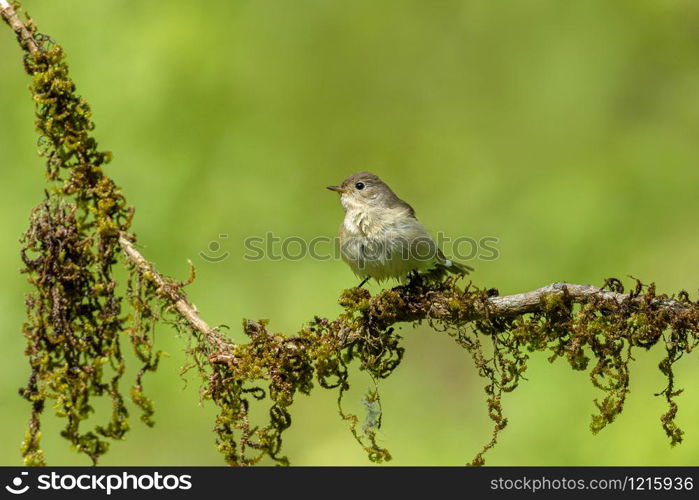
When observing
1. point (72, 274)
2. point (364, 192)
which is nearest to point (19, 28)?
point (72, 274)

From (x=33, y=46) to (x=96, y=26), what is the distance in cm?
375

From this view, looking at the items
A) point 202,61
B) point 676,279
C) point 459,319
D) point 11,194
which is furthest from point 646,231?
point 11,194

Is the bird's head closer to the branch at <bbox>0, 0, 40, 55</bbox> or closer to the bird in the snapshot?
the bird

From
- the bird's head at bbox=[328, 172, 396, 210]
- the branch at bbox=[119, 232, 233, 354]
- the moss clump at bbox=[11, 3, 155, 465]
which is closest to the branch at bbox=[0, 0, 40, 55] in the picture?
the moss clump at bbox=[11, 3, 155, 465]

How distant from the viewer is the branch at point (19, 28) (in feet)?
9.95

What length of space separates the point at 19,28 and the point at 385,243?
2524 mm

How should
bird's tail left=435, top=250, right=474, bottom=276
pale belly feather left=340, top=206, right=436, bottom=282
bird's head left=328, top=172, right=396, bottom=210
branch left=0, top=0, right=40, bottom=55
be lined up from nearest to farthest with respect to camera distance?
branch left=0, top=0, right=40, bottom=55 < pale belly feather left=340, top=206, right=436, bottom=282 < bird's tail left=435, top=250, right=474, bottom=276 < bird's head left=328, top=172, right=396, bottom=210

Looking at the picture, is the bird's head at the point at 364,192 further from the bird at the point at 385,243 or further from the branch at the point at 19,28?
the branch at the point at 19,28

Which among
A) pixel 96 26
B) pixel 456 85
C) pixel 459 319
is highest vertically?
pixel 96 26

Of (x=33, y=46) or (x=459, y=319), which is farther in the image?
(x=459, y=319)

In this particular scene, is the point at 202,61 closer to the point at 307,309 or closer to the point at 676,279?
the point at 307,309

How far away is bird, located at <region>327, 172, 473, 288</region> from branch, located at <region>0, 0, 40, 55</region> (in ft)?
7.93

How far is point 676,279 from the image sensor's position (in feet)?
17.9

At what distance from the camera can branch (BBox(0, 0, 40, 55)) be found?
3.03m
